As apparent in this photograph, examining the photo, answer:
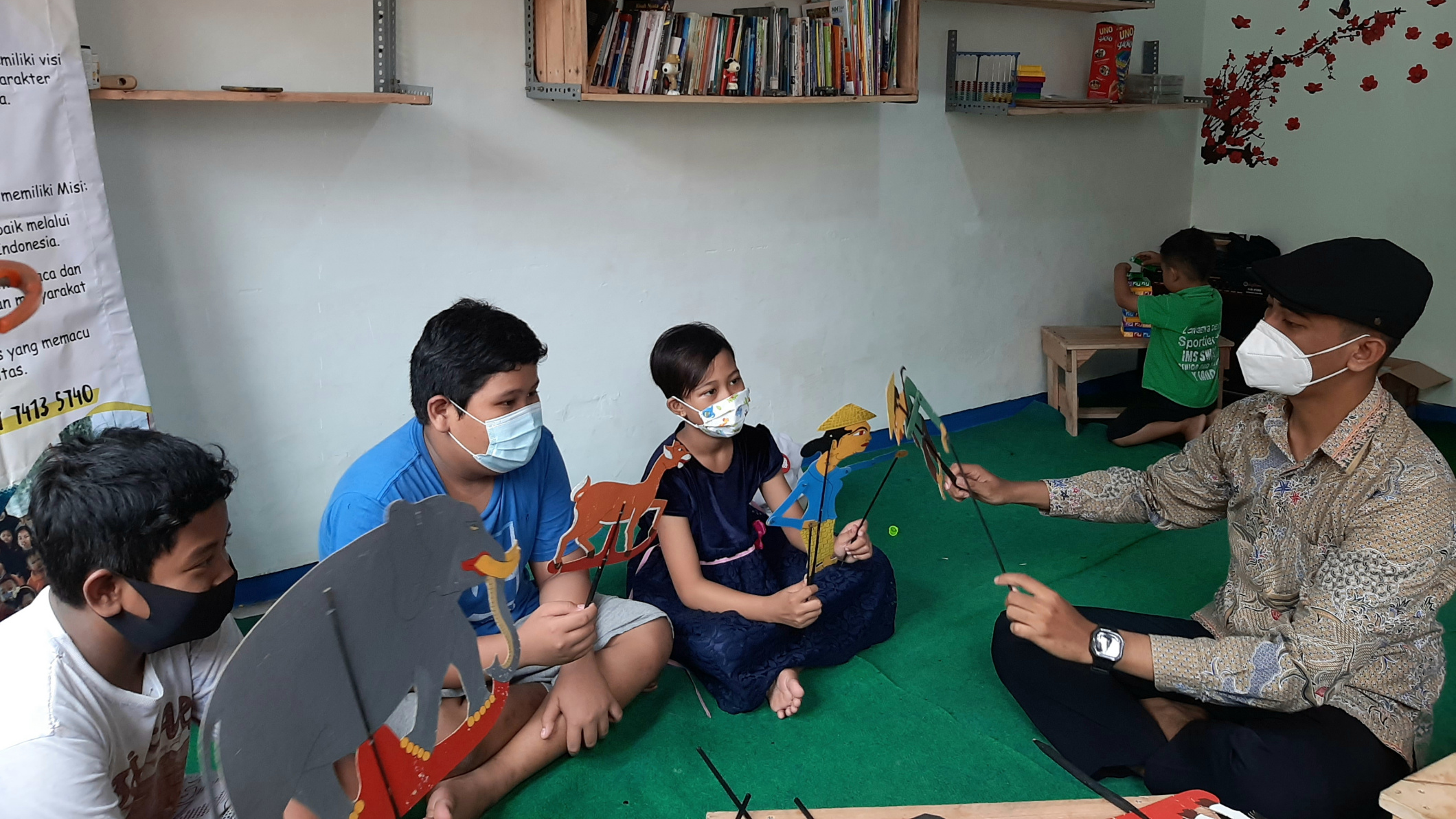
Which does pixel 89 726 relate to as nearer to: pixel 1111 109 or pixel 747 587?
pixel 747 587

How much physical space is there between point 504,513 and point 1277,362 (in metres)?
1.57

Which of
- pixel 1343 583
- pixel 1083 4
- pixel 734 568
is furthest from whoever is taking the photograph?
pixel 1083 4

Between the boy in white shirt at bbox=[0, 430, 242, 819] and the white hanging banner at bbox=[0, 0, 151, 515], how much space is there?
1.06m

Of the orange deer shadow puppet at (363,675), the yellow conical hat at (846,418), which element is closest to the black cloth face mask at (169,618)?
the orange deer shadow puppet at (363,675)

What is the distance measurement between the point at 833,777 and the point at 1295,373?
124 cm

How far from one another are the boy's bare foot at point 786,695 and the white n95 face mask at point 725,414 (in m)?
0.61

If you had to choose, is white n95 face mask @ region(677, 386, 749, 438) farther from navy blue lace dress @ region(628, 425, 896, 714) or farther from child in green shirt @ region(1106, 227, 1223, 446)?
child in green shirt @ region(1106, 227, 1223, 446)

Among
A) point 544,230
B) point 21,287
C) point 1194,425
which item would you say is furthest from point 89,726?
point 1194,425

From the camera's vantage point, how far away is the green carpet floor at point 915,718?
2160mm

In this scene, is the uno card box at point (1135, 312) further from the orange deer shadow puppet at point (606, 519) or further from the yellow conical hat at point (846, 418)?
the orange deer shadow puppet at point (606, 519)

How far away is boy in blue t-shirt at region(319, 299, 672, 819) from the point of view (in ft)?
6.27

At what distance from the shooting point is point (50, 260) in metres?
2.24

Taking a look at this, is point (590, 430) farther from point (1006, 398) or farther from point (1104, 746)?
point (1006, 398)

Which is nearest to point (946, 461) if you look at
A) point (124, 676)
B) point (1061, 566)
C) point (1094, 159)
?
point (1061, 566)
